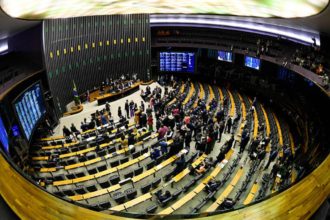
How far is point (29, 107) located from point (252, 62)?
14.6 m

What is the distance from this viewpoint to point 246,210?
14.1 ft

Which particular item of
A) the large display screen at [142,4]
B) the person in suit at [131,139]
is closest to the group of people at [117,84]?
the large display screen at [142,4]

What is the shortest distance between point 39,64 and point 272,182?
45.4 feet

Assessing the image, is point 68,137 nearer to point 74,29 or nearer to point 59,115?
point 59,115

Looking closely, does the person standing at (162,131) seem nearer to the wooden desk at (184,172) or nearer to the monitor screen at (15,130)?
the wooden desk at (184,172)

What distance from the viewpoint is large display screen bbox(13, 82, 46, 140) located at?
10.6 meters

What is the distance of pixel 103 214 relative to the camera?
410cm

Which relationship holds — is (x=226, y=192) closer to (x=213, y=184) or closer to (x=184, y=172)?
(x=213, y=184)

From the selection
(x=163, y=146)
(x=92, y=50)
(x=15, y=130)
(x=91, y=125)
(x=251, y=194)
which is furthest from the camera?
(x=92, y=50)

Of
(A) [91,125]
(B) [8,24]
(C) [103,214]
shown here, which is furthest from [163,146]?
(B) [8,24]

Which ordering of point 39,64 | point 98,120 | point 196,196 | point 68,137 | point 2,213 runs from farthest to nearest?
point 39,64, point 98,120, point 68,137, point 196,196, point 2,213

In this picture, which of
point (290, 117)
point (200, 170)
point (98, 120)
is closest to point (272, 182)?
point (200, 170)

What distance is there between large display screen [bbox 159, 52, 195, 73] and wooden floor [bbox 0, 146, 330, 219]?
1540cm

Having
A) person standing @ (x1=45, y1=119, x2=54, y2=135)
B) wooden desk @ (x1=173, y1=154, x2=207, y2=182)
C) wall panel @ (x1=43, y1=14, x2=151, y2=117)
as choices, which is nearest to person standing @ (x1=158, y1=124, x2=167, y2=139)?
wooden desk @ (x1=173, y1=154, x2=207, y2=182)
